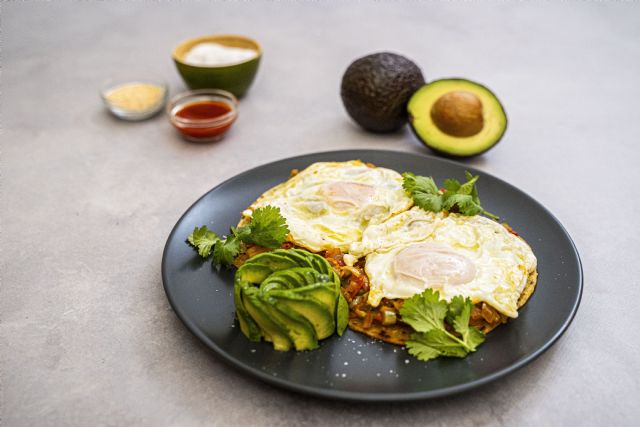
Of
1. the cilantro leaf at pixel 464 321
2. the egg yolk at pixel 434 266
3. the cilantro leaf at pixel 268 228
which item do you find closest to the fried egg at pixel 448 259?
the egg yolk at pixel 434 266

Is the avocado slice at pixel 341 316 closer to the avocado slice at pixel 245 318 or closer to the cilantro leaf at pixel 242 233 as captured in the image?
the avocado slice at pixel 245 318

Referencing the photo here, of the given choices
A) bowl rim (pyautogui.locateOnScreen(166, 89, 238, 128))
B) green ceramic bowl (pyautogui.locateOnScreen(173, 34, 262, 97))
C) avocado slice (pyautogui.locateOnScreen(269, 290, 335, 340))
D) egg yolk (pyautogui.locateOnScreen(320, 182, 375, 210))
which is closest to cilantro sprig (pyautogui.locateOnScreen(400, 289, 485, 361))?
avocado slice (pyautogui.locateOnScreen(269, 290, 335, 340))

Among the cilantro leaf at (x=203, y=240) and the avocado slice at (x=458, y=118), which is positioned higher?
the avocado slice at (x=458, y=118)

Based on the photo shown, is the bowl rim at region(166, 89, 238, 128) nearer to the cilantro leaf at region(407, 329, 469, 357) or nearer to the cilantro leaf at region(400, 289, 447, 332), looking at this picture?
the cilantro leaf at region(400, 289, 447, 332)

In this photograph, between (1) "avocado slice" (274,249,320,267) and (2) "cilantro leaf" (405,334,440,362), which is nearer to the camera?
(2) "cilantro leaf" (405,334,440,362)

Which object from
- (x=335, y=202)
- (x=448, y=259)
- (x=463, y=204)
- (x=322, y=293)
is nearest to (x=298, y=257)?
(x=322, y=293)

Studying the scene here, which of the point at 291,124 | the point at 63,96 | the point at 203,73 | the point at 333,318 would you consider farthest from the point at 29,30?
the point at 333,318

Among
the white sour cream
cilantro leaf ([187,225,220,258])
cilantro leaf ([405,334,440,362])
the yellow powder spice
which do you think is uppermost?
cilantro leaf ([405,334,440,362])

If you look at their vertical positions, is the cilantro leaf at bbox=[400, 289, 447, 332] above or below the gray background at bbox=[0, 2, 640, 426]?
above
